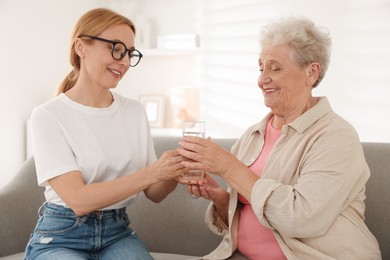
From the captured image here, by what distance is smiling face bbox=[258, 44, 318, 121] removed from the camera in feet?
6.25

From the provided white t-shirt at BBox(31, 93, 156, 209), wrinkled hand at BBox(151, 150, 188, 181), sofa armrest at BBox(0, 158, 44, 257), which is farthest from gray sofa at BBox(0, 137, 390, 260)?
wrinkled hand at BBox(151, 150, 188, 181)

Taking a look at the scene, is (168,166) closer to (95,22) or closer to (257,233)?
(257,233)

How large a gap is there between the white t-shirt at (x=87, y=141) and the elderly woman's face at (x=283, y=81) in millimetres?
515

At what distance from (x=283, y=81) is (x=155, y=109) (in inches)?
102

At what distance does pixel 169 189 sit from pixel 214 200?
0.18 meters

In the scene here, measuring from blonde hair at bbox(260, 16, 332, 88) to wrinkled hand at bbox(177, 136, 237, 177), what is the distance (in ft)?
1.39

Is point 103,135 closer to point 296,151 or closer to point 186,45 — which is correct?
point 296,151

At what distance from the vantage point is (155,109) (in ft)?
14.6

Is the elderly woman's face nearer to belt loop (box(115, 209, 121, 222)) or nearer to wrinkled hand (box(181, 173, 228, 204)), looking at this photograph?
wrinkled hand (box(181, 173, 228, 204))

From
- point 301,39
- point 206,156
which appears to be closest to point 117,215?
point 206,156

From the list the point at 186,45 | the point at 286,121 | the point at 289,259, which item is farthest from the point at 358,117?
the point at 289,259

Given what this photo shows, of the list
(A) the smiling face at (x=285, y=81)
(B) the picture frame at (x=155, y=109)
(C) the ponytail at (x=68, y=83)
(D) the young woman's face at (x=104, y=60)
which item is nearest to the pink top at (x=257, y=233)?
(A) the smiling face at (x=285, y=81)

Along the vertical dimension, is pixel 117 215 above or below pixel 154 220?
above

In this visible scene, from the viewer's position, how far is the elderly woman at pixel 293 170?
1.69 m
